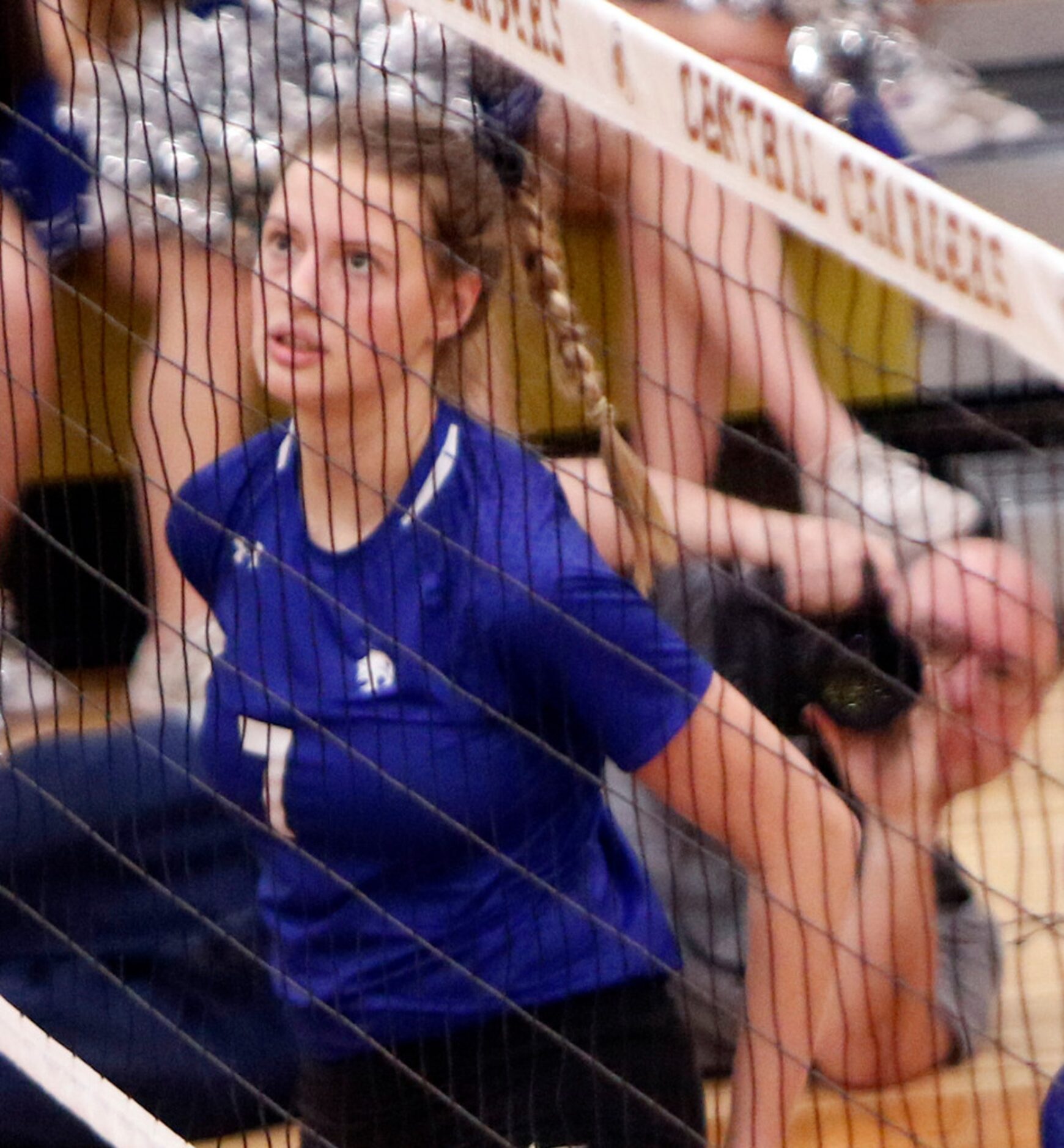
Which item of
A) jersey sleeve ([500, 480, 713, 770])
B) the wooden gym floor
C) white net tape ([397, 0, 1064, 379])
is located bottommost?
the wooden gym floor

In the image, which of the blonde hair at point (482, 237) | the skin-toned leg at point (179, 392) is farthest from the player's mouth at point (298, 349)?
the skin-toned leg at point (179, 392)

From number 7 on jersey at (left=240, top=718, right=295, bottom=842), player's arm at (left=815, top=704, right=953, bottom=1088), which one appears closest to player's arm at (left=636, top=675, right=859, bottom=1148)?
player's arm at (left=815, top=704, right=953, bottom=1088)

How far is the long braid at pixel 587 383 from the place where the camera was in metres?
1.32

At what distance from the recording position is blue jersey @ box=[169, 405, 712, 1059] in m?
1.24

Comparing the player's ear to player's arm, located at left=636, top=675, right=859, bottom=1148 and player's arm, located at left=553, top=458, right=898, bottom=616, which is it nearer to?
player's arm, located at left=553, top=458, right=898, bottom=616

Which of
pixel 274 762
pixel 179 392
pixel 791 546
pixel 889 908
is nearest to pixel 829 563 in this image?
pixel 791 546

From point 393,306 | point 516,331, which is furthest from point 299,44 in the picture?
point 393,306

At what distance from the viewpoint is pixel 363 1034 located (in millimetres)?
1304

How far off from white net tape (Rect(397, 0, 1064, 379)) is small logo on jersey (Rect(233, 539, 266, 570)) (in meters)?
0.38

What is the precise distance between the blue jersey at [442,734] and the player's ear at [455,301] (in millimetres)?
99

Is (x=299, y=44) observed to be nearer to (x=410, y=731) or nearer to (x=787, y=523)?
(x=787, y=523)

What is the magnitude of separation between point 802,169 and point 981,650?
0.49 meters

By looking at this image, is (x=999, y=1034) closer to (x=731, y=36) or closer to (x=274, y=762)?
(x=274, y=762)

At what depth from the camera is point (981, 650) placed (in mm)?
1457
